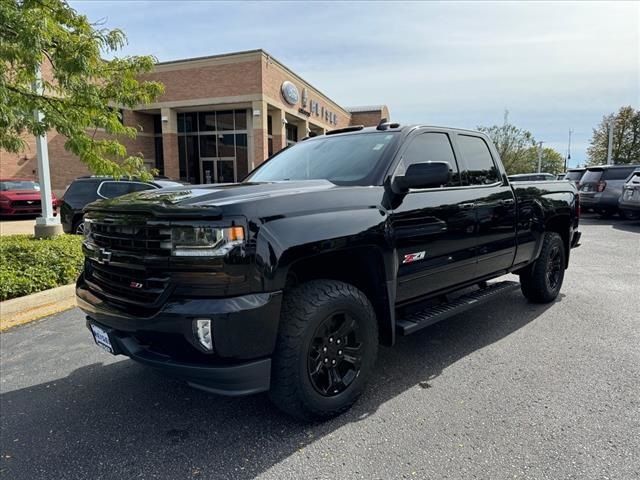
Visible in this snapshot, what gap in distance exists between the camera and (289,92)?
2647 centimetres

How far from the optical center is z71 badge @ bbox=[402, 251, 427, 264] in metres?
3.29

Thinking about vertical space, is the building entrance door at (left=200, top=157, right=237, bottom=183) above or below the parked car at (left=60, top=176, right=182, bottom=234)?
above

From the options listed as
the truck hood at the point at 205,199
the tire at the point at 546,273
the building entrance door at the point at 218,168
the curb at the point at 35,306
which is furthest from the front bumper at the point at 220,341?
the building entrance door at the point at 218,168

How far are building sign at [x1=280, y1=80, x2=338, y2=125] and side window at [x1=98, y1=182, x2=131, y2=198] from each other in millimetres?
16817

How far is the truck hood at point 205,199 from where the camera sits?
2473 millimetres

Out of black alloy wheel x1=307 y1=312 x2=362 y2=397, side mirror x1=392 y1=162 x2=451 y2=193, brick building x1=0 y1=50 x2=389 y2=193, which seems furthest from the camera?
brick building x1=0 y1=50 x2=389 y2=193

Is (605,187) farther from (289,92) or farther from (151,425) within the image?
(289,92)

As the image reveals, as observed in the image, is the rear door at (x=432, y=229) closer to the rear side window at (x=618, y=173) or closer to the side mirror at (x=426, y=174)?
the side mirror at (x=426, y=174)

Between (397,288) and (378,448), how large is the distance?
111 centimetres

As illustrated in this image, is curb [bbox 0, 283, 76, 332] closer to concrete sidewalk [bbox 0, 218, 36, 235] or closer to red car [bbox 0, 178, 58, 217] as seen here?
concrete sidewalk [bbox 0, 218, 36, 235]

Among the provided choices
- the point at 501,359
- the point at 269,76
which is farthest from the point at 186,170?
the point at 501,359

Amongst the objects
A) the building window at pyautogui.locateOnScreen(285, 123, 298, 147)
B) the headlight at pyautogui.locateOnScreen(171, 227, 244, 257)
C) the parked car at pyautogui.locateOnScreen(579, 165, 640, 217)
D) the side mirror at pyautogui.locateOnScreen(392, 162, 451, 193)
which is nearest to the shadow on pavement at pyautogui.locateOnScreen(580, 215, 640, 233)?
the parked car at pyautogui.locateOnScreen(579, 165, 640, 217)

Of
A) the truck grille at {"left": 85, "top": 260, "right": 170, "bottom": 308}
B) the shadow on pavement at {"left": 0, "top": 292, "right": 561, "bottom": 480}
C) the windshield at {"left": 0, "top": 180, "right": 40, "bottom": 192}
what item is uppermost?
the windshield at {"left": 0, "top": 180, "right": 40, "bottom": 192}

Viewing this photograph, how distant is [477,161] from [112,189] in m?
9.01
